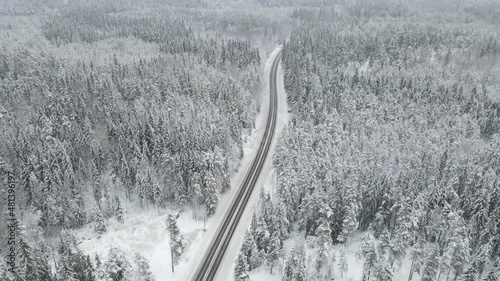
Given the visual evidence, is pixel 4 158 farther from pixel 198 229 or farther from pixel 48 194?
pixel 198 229

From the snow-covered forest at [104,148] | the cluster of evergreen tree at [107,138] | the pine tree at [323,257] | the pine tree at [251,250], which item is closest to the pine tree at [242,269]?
the pine tree at [251,250]

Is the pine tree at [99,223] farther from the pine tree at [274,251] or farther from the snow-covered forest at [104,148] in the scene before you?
the pine tree at [274,251]

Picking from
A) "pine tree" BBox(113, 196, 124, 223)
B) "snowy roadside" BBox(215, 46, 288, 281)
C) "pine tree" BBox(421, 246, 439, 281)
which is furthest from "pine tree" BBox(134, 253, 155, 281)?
"pine tree" BBox(421, 246, 439, 281)

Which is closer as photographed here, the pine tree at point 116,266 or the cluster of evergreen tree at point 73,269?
the cluster of evergreen tree at point 73,269

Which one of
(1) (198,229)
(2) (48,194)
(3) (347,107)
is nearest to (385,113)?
(3) (347,107)

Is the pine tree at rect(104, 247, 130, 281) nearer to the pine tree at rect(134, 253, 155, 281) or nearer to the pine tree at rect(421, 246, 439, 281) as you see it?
the pine tree at rect(134, 253, 155, 281)

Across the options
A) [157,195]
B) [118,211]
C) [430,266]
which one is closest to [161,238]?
[157,195]
